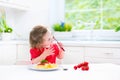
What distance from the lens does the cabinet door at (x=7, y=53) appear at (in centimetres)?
260

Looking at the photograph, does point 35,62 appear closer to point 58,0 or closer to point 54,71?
point 54,71

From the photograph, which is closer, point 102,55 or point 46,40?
point 46,40

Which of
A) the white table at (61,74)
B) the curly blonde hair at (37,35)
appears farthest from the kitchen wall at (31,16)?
the white table at (61,74)

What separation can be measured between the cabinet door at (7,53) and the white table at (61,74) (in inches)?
41.2

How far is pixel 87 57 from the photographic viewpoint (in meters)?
2.71

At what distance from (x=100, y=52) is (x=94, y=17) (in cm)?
89

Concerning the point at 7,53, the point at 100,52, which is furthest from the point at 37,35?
the point at 100,52

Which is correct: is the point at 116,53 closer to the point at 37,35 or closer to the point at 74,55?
the point at 74,55

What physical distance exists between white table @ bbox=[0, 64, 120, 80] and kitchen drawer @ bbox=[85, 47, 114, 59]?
1015mm

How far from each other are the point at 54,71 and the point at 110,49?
1254 millimetres

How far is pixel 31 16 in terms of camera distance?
3395mm

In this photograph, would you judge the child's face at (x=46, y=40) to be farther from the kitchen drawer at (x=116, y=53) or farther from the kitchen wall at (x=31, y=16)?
the kitchen wall at (x=31, y=16)

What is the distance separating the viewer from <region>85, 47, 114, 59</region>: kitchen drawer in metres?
2.62

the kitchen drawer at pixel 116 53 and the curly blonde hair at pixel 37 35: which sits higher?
the curly blonde hair at pixel 37 35
